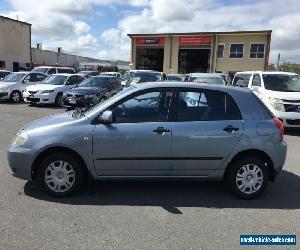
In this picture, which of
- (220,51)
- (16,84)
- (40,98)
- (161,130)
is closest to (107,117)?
(161,130)

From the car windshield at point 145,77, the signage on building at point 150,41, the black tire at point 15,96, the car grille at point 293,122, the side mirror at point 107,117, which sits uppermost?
the signage on building at point 150,41

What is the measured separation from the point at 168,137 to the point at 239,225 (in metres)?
1.43

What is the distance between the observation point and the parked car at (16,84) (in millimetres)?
17498

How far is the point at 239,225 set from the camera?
4.21 meters

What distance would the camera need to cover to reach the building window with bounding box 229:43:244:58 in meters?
41.7

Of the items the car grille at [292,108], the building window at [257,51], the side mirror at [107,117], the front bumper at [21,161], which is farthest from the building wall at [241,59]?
the front bumper at [21,161]

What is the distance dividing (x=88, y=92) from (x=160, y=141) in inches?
442

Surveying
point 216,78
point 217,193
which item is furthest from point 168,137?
point 216,78

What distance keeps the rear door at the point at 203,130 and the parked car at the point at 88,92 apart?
9786 mm

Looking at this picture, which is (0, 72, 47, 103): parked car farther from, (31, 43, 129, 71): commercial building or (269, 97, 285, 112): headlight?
(31, 43, 129, 71): commercial building

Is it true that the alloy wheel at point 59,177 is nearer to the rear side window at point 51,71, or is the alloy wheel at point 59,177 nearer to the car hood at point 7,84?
the car hood at point 7,84

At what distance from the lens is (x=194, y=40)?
4294cm

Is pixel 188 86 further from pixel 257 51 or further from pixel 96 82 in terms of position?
pixel 257 51

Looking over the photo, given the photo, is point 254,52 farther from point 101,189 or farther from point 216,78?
point 101,189
